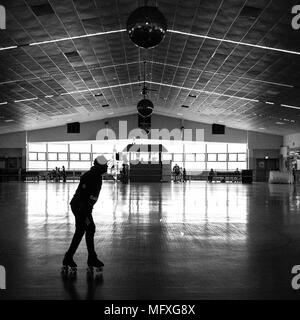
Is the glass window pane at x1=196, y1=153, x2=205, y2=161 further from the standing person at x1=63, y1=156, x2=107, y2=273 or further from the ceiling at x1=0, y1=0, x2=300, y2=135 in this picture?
the standing person at x1=63, y1=156, x2=107, y2=273

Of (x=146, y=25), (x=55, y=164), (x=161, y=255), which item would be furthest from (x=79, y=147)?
(x=161, y=255)

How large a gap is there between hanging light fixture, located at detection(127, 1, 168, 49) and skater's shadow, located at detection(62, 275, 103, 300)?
3076mm

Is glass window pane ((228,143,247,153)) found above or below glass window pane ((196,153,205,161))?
above

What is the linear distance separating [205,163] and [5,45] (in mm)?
26658

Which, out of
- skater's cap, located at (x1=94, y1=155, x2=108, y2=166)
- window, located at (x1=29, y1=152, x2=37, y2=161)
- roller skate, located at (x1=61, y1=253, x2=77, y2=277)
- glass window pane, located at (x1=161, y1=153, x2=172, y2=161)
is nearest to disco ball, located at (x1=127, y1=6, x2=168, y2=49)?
skater's cap, located at (x1=94, y1=155, x2=108, y2=166)

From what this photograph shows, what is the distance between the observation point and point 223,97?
22906 millimetres

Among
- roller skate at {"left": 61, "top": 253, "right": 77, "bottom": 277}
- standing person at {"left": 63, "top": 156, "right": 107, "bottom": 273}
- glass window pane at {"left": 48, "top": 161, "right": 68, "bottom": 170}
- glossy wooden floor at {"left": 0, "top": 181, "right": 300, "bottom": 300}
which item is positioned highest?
glass window pane at {"left": 48, "top": 161, "right": 68, "bottom": 170}

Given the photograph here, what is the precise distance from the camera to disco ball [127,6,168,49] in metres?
5.20

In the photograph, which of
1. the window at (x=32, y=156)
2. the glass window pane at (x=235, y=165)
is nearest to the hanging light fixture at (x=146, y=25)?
the window at (x=32, y=156)

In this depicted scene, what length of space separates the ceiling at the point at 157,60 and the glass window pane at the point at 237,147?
8344 millimetres

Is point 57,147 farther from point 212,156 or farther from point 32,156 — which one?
point 212,156

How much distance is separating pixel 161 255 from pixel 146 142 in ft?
98.5

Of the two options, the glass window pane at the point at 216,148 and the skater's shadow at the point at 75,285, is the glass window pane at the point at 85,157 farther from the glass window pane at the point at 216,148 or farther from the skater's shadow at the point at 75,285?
the skater's shadow at the point at 75,285
